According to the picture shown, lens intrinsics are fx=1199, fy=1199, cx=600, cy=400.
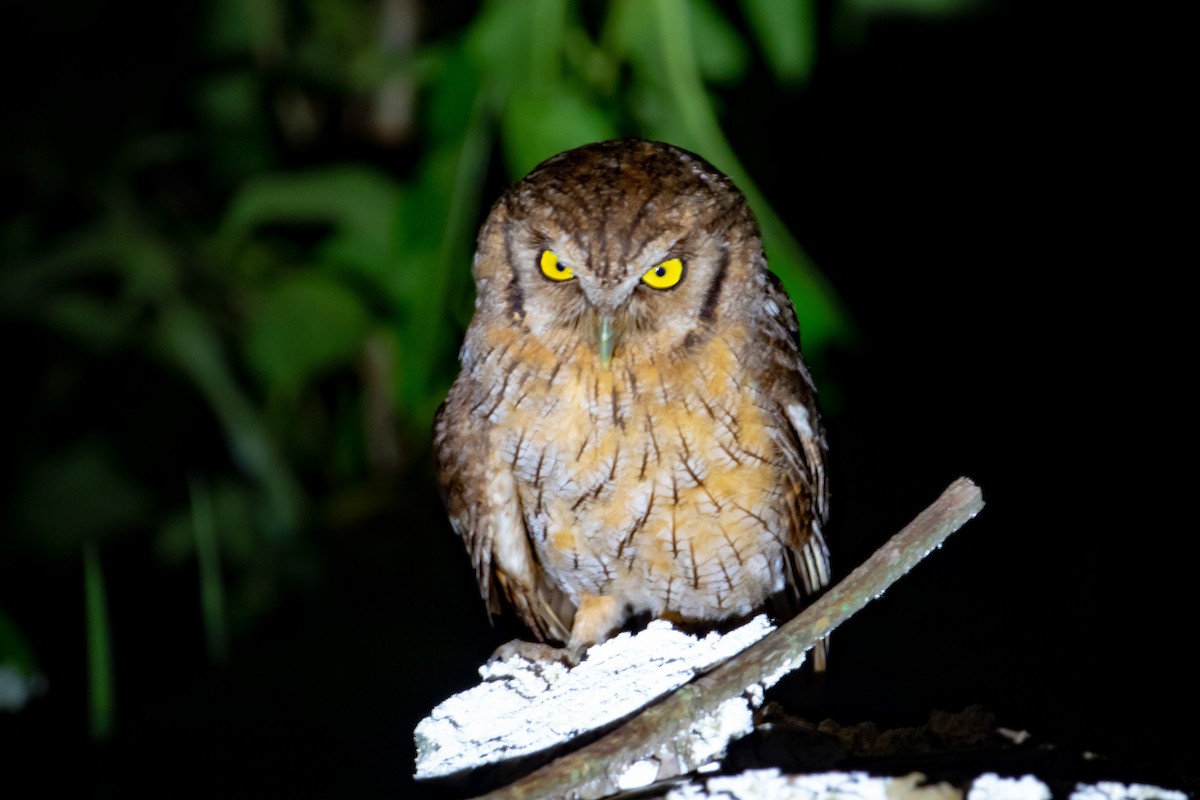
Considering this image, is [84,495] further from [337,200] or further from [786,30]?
[786,30]

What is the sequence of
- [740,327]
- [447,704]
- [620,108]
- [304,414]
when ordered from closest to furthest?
[447,704]
[740,327]
[620,108]
[304,414]

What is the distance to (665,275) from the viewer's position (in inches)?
43.5

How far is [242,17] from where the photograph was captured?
89.4 inches

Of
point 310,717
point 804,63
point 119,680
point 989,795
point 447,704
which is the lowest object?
point 989,795

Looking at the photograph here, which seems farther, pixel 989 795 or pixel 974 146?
pixel 974 146

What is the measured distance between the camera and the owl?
1067 millimetres

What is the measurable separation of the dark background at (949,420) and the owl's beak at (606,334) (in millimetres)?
442

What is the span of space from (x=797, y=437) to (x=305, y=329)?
35.2 inches

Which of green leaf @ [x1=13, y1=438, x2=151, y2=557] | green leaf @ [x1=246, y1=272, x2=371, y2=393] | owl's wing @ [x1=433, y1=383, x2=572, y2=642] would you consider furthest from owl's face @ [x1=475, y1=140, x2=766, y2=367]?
green leaf @ [x1=13, y1=438, x2=151, y2=557]

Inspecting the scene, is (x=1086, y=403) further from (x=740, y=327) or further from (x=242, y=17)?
(x=242, y=17)

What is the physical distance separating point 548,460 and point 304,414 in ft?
4.29

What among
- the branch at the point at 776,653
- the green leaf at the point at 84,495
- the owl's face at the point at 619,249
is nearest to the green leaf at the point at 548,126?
the owl's face at the point at 619,249

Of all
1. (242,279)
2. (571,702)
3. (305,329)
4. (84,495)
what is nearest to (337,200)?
(305,329)

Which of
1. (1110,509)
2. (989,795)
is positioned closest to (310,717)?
(1110,509)
